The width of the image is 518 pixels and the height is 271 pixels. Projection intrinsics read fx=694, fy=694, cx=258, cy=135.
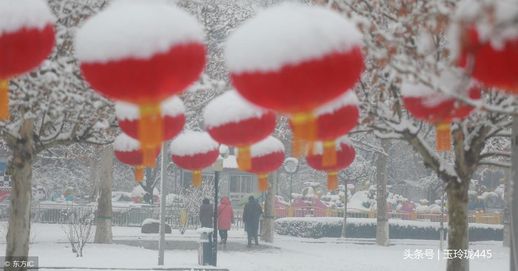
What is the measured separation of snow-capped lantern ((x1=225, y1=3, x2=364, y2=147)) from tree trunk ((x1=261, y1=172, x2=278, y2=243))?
65.1 ft

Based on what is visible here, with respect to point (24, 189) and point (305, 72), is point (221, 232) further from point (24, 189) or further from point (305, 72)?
point (305, 72)

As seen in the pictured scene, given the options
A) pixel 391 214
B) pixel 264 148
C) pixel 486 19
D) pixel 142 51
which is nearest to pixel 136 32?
pixel 142 51

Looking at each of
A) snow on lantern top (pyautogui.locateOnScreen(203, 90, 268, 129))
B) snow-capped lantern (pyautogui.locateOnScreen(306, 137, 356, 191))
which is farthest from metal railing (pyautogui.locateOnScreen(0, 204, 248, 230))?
snow on lantern top (pyautogui.locateOnScreen(203, 90, 268, 129))

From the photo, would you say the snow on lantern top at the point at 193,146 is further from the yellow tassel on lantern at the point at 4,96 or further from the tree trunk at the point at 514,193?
the tree trunk at the point at 514,193

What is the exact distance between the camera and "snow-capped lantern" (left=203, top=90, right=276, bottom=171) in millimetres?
5625

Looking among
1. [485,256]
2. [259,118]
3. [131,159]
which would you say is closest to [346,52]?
[259,118]

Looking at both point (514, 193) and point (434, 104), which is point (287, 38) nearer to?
point (434, 104)

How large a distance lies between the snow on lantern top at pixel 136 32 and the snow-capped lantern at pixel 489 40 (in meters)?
1.47

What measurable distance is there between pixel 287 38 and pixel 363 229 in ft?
84.0

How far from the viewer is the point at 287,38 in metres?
3.57

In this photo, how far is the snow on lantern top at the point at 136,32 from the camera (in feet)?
12.3

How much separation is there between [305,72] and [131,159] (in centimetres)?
443

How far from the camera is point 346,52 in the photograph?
372 cm

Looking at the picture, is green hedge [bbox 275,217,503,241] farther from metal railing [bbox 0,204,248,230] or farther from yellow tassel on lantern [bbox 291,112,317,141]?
yellow tassel on lantern [bbox 291,112,317,141]
